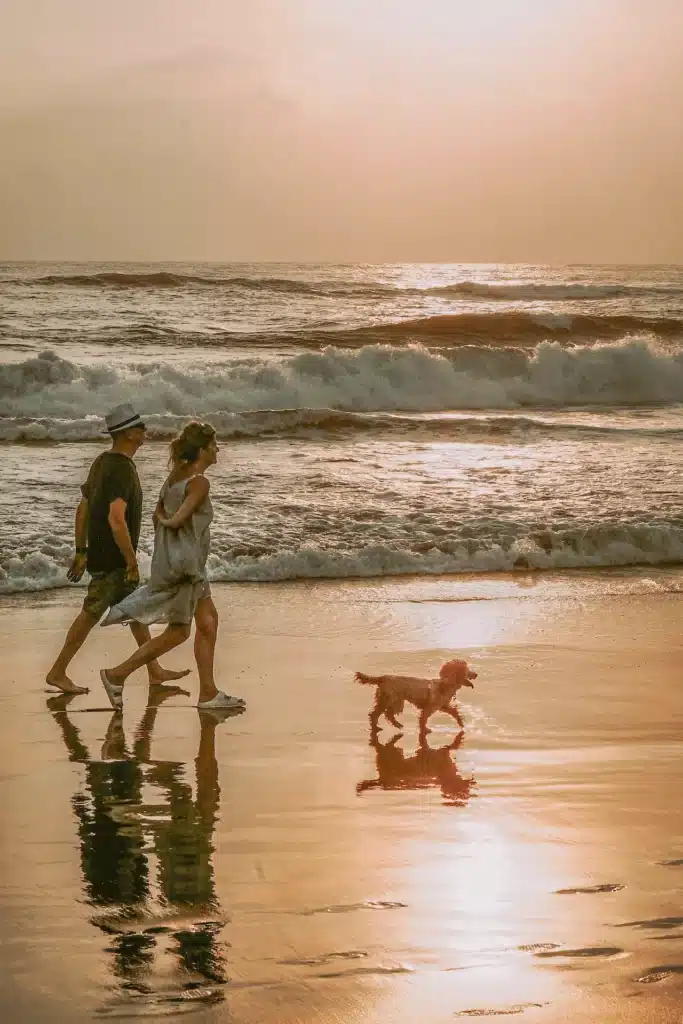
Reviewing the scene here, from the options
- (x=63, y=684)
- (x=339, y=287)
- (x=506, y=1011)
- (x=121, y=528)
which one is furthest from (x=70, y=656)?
(x=339, y=287)

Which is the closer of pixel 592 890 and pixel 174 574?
pixel 592 890

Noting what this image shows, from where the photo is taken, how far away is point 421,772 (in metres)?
5.61

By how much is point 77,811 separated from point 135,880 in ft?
2.66

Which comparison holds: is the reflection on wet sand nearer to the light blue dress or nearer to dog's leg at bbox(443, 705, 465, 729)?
the light blue dress

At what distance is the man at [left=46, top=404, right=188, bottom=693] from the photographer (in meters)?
6.73

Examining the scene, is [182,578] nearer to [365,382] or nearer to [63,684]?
[63,684]

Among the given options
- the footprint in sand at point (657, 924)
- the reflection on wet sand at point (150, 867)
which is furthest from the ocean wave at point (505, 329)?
the footprint in sand at point (657, 924)

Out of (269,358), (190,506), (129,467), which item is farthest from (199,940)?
(269,358)

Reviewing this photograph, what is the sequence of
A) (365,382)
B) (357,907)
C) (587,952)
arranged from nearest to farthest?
(587,952) → (357,907) → (365,382)

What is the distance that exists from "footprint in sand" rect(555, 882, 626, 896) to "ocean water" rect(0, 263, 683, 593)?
625 centimetres

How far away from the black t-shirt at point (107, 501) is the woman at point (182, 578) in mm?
317

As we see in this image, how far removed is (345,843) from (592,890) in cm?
90

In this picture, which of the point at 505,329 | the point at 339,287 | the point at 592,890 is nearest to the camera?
the point at 592,890

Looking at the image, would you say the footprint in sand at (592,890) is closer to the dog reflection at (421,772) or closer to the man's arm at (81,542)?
the dog reflection at (421,772)
